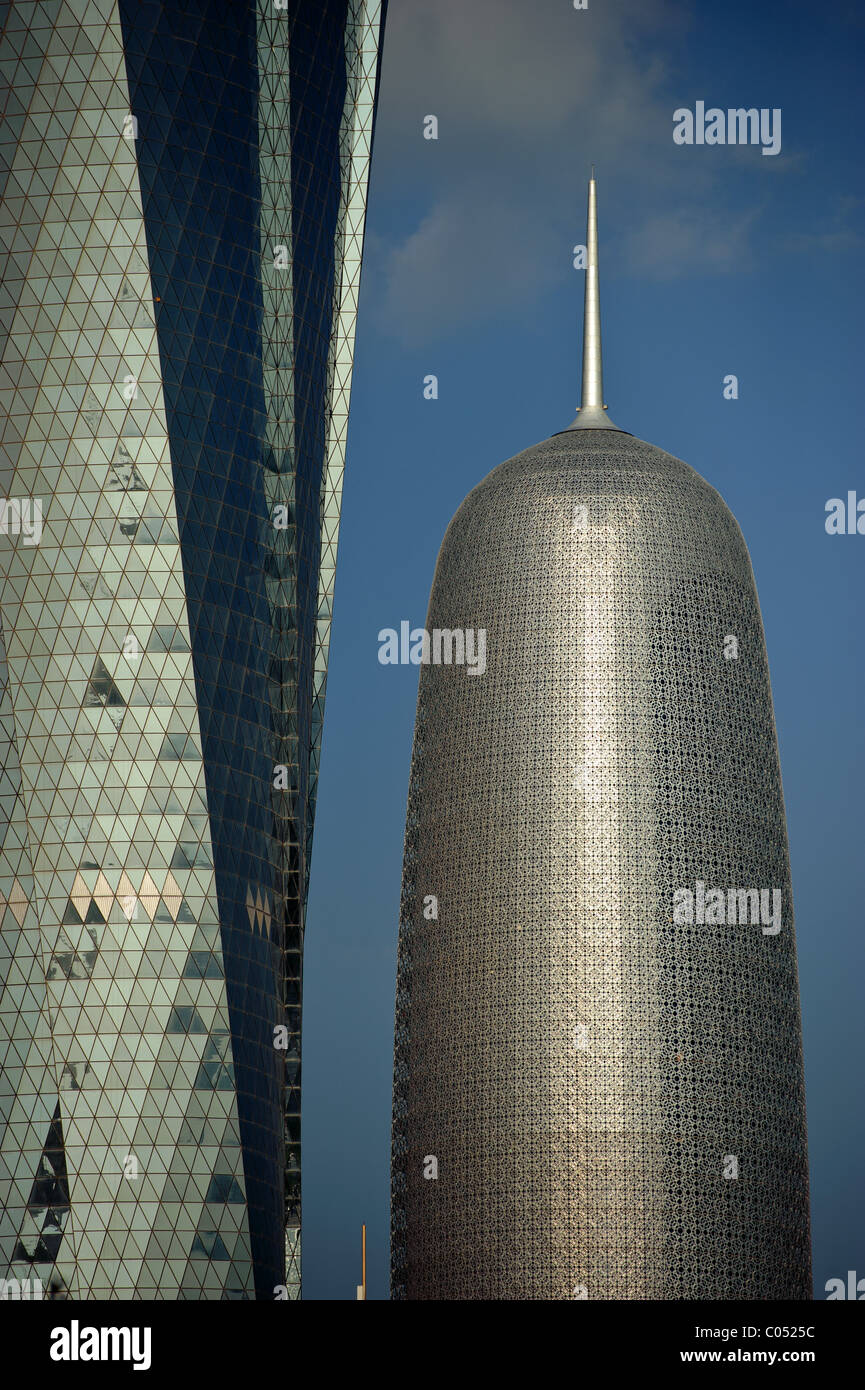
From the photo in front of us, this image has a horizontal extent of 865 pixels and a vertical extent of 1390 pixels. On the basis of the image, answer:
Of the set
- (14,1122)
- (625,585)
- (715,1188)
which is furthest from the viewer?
(625,585)

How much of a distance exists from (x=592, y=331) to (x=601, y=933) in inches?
1606

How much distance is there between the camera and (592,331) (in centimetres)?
13362

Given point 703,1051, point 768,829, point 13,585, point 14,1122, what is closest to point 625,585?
point 768,829

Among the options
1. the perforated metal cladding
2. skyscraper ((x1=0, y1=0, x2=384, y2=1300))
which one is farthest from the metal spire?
skyscraper ((x1=0, y1=0, x2=384, y2=1300))

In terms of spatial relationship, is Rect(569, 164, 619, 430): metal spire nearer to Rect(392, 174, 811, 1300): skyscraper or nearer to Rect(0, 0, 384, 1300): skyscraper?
Rect(392, 174, 811, 1300): skyscraper

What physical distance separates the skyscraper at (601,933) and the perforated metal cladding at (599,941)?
14cm

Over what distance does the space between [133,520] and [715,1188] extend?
46303 millimetres

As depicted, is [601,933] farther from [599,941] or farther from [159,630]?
[159,630]

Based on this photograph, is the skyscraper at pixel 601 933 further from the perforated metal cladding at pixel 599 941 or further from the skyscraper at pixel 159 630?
the skyscraper at pixel 159 630

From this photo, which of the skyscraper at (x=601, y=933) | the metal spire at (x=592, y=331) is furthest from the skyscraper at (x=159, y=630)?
the metal spire at (x=592, y=331)

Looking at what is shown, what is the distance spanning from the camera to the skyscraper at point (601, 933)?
366 feet

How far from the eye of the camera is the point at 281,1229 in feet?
344

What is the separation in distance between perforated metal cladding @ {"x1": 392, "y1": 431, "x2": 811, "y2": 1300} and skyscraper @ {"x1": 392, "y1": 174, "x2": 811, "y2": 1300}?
0.14m
